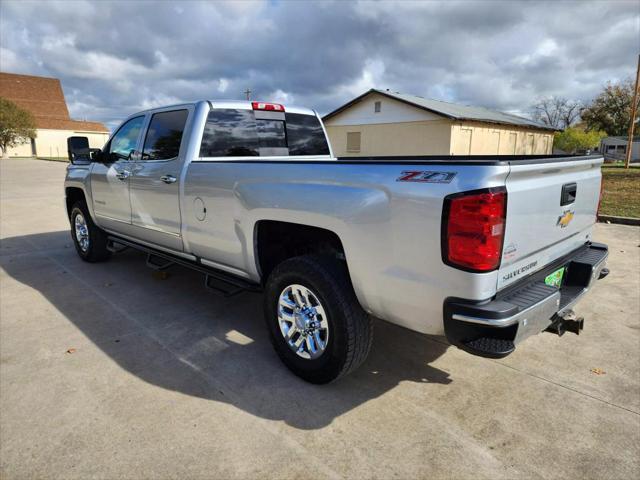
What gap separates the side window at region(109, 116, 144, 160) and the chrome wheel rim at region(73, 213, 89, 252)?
1.37m

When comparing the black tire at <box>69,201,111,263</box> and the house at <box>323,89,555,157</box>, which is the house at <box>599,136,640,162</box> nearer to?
the house at <box>323,89,555,157</box>

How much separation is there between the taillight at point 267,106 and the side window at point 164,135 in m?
0.66

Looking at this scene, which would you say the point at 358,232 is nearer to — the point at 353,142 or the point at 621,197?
the point at 621,197

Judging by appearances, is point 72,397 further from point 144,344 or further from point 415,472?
point 415,472

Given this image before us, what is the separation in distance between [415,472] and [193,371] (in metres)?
1.74

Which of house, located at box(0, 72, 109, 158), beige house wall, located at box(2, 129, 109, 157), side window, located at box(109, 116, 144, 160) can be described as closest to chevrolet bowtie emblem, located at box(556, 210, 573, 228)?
side window, located at box(109, 116, 144, 160)

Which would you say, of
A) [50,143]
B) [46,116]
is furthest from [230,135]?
[46,116]

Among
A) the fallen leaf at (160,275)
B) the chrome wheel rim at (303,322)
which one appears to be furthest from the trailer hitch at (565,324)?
the fallen leaf at (160,275)

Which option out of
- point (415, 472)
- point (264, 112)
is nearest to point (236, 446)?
point (415, 472)

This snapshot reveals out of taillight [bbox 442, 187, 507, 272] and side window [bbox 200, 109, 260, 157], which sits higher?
side window [bbox 200, 109, 260, 157]

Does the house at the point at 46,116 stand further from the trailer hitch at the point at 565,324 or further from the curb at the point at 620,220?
the trailer hitch at the point at 565,324

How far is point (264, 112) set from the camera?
4.48 m

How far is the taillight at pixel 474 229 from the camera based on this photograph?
218cm

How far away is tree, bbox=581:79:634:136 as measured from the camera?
5795 centimetres
